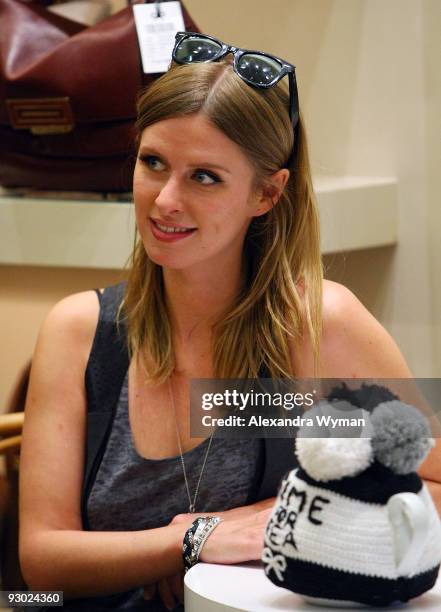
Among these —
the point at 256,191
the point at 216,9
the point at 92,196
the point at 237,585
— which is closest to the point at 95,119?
the point at 92,196

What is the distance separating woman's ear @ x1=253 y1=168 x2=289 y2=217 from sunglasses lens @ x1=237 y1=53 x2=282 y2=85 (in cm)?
12

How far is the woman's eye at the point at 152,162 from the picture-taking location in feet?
4.03

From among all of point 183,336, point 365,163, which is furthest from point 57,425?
point 365,163

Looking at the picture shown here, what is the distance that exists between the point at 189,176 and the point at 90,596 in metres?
0.53

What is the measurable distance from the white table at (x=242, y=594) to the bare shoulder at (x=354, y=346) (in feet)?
1.33

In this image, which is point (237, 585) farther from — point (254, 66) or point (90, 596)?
point (254, 66)

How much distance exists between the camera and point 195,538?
1.11 m

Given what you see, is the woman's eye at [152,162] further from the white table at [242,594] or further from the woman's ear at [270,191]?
the white table at [242,594]

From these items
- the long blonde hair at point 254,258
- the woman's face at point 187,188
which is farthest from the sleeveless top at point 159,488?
the woman's face at point 187,188

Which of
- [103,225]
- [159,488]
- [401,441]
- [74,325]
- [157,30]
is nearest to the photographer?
[401,441]

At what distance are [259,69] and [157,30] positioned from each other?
718 millimetres

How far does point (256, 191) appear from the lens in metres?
1.31

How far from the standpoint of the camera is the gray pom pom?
75 cm

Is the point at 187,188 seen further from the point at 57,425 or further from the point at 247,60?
the point at 57,425
